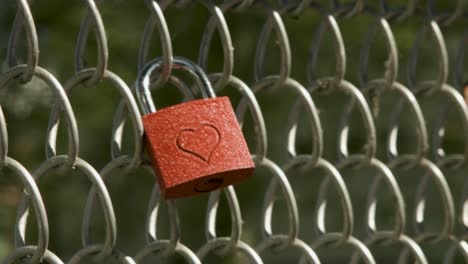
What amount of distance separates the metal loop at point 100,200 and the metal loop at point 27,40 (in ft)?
0.38

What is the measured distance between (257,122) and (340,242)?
0.26m

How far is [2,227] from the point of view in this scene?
3.92 metres

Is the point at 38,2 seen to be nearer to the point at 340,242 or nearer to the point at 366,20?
the point at 366,20

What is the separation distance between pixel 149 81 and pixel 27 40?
0.69ft

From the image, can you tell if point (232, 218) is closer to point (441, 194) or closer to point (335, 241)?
point (335, 241)

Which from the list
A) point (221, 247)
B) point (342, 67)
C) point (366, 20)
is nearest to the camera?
point (221, 247)

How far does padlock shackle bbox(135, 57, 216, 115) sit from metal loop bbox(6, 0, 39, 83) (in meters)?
0.18

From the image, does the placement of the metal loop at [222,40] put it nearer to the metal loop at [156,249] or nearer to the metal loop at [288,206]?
the metal loop at [288,206]

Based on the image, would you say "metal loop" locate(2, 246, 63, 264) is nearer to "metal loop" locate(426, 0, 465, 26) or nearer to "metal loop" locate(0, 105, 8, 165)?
"metal loop" locate(0, 105, 8, 165)

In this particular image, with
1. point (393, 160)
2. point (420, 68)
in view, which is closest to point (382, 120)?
point (420, 68)

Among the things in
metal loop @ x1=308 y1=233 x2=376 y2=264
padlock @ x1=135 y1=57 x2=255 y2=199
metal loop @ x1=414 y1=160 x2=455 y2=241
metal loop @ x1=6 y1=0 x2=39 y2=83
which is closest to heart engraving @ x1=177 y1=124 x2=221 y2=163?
padlock @ x1=135 y1=57 x2=255 y2=199

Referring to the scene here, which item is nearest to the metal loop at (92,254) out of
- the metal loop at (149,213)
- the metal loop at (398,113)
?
the metal loop at (149,213)

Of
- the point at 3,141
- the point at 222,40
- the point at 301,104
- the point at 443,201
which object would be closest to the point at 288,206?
the point at 301,104

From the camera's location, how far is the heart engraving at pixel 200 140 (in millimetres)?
1587
